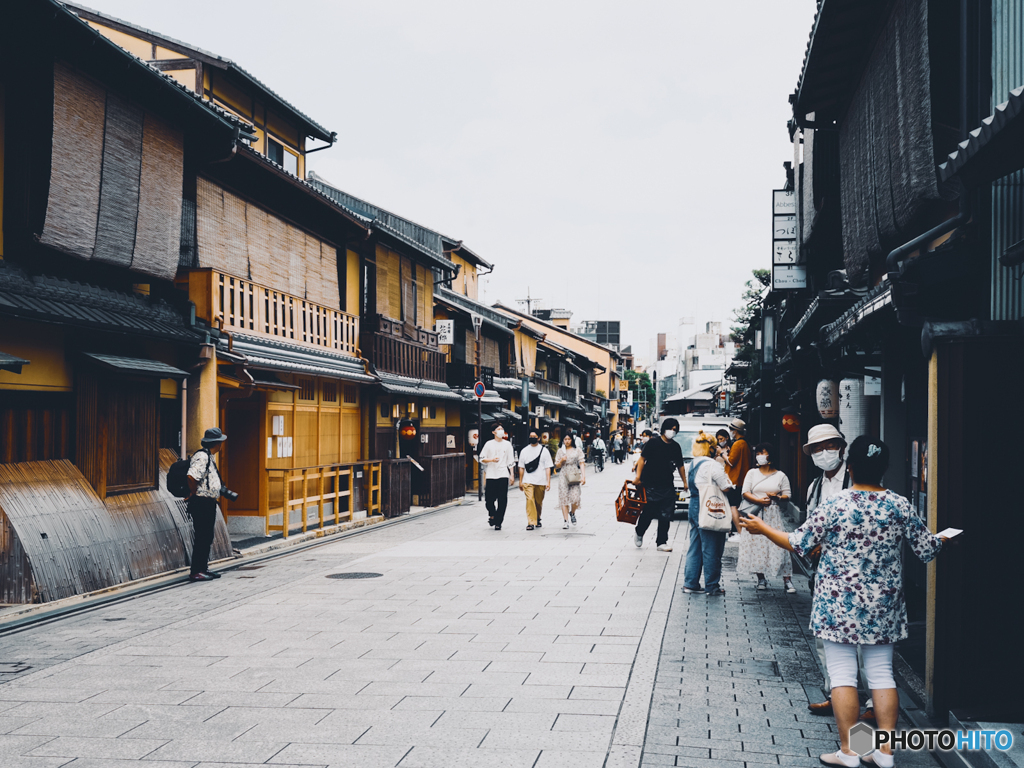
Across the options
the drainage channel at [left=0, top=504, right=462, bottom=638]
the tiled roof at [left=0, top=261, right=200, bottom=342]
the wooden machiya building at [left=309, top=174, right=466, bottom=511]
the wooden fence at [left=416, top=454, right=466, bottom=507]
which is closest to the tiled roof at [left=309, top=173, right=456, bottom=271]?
the wooden machiya building at [left=309, top=174, right=466, bottom=511]

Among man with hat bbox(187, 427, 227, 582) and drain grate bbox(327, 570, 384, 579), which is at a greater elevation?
man with hat bbox(187, 427, 227, 582)

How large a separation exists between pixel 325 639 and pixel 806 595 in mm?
5679

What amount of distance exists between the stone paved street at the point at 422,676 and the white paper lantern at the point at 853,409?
12.6ft

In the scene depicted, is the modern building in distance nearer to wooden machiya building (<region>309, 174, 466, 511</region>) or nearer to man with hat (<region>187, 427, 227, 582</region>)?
wooden machiya building (<region>309, 174, 466, 511</region>)

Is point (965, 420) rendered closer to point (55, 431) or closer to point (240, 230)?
point (55, 431)

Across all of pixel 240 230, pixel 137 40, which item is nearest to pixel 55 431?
pixel 240 230

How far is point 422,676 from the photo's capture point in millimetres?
6836

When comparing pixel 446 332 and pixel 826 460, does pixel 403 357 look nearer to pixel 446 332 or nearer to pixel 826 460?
pixel 446 332

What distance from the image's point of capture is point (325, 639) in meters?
8.11

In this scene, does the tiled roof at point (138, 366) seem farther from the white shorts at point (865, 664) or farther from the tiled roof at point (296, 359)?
the white shorts at point (865, 664)

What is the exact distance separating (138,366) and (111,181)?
230 cm

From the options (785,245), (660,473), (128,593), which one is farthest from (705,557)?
(785,245)

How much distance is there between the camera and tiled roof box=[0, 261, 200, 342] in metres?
9.47

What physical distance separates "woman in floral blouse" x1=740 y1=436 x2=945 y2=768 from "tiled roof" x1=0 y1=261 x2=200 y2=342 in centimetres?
812
